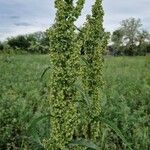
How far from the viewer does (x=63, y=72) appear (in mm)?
3320

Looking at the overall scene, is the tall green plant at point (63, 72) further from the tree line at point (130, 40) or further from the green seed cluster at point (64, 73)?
the tree line at point (130, 40)

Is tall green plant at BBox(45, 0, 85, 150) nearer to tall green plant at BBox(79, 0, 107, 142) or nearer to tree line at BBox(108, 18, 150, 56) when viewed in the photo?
tall green plant at BBox(79, 0, 107, 142)

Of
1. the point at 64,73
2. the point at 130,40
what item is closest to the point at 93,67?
the point at 64,73

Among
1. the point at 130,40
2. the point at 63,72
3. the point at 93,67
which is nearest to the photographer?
the point at 63,72

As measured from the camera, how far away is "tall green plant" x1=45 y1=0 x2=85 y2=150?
10.9 feet

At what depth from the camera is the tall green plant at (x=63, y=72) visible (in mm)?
3318

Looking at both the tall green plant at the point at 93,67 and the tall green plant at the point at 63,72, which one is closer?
the tall green plant at the point at 63,72

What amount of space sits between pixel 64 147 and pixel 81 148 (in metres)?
0.47

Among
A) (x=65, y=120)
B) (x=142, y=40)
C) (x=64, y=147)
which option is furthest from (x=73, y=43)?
(x=142, y=40)

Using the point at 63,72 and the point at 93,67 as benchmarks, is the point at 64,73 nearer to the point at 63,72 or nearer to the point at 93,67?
the point at 63,72

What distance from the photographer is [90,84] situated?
409cm

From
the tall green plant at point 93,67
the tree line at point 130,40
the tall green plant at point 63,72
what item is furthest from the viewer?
the tree line at point 130,40

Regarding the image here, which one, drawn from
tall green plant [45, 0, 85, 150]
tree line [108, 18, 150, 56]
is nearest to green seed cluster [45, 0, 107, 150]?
tall green plant [45, 0, 85, 150]

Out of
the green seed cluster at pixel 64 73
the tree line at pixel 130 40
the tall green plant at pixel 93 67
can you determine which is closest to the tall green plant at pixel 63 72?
the green seed cluster at pixel 64 73
